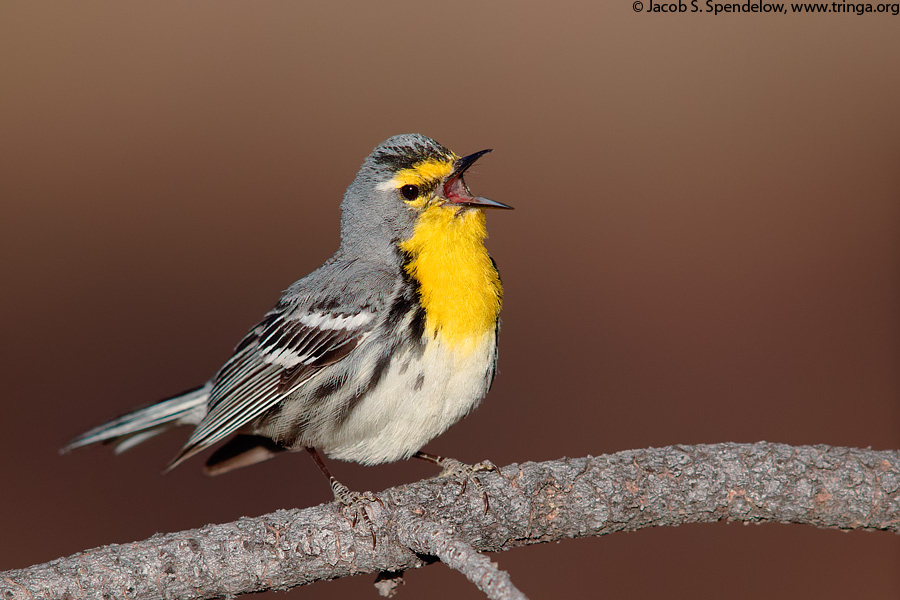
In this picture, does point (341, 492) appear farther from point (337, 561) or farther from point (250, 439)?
point (250, 439)

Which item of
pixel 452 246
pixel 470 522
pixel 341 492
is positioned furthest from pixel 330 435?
pixel 452 246

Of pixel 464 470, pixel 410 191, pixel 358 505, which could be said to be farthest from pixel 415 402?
pixel 410 191

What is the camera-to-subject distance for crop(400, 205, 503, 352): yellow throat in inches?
138

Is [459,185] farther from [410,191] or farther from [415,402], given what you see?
[415,402]

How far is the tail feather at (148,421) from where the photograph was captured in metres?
4.40

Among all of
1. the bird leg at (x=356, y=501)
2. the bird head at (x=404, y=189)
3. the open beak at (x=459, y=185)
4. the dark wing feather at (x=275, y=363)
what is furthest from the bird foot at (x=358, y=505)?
the open beak at (x=459, y=185)

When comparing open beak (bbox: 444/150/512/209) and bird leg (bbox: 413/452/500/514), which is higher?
open beak (bbox: 444/150/512/209)

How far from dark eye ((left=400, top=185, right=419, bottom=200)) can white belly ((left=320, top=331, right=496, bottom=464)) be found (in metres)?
0.81

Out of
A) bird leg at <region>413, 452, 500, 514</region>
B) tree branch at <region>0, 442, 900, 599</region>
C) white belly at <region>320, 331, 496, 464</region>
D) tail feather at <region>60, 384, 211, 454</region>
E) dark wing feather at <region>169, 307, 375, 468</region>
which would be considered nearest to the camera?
tree branch at <region>0, 442, 900, 599</region>

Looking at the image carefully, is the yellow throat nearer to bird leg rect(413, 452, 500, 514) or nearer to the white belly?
the white belly

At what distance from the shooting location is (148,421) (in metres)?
4.43

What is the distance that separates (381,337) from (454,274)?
1.51ft

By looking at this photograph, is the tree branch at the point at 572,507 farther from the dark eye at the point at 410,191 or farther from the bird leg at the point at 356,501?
the dark eye at the point at 410,191

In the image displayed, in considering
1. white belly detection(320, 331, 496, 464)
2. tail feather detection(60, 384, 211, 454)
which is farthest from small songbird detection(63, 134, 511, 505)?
tail feather detection(60, 384, 211, 454)
